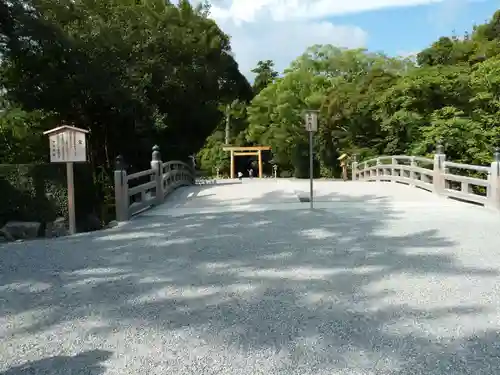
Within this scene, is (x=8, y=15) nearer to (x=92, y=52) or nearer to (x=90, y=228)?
(x=92, y=52)

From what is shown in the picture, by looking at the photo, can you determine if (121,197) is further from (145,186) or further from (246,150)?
(246,150)

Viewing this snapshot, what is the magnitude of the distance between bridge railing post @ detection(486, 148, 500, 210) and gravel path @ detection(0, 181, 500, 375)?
153 centimetres

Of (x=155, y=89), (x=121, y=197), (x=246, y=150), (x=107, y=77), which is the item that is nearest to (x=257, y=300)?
(x=121, y=197)

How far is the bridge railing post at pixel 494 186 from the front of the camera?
8617 millimetres

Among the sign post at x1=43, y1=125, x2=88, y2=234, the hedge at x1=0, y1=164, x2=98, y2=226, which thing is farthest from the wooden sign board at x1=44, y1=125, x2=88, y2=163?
the hedge at x1=0, y1=164, x2=98, y2=226

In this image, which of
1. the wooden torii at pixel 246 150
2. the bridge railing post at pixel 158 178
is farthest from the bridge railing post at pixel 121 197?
the wooden torii at pixel 246 150

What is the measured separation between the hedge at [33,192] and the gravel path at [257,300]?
2.79 meters

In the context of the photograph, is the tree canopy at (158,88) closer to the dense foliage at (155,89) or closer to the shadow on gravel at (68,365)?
the dense foliage at (155,89)

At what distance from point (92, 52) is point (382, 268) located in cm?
1138

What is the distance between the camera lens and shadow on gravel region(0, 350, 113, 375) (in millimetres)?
2824

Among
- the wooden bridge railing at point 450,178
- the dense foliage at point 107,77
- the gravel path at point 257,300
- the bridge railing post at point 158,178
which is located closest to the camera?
the gravel path at point 257,300

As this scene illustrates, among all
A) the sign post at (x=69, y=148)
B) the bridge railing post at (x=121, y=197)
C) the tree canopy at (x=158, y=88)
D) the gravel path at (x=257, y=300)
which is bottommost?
the gravel path at (x=257, y=300)

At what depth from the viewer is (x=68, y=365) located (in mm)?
2902

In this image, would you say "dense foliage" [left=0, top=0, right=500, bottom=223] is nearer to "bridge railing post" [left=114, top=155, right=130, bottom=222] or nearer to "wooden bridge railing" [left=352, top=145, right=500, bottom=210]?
"wooden bridge railing" [left=352, top=145, right=500, bottom=210]
